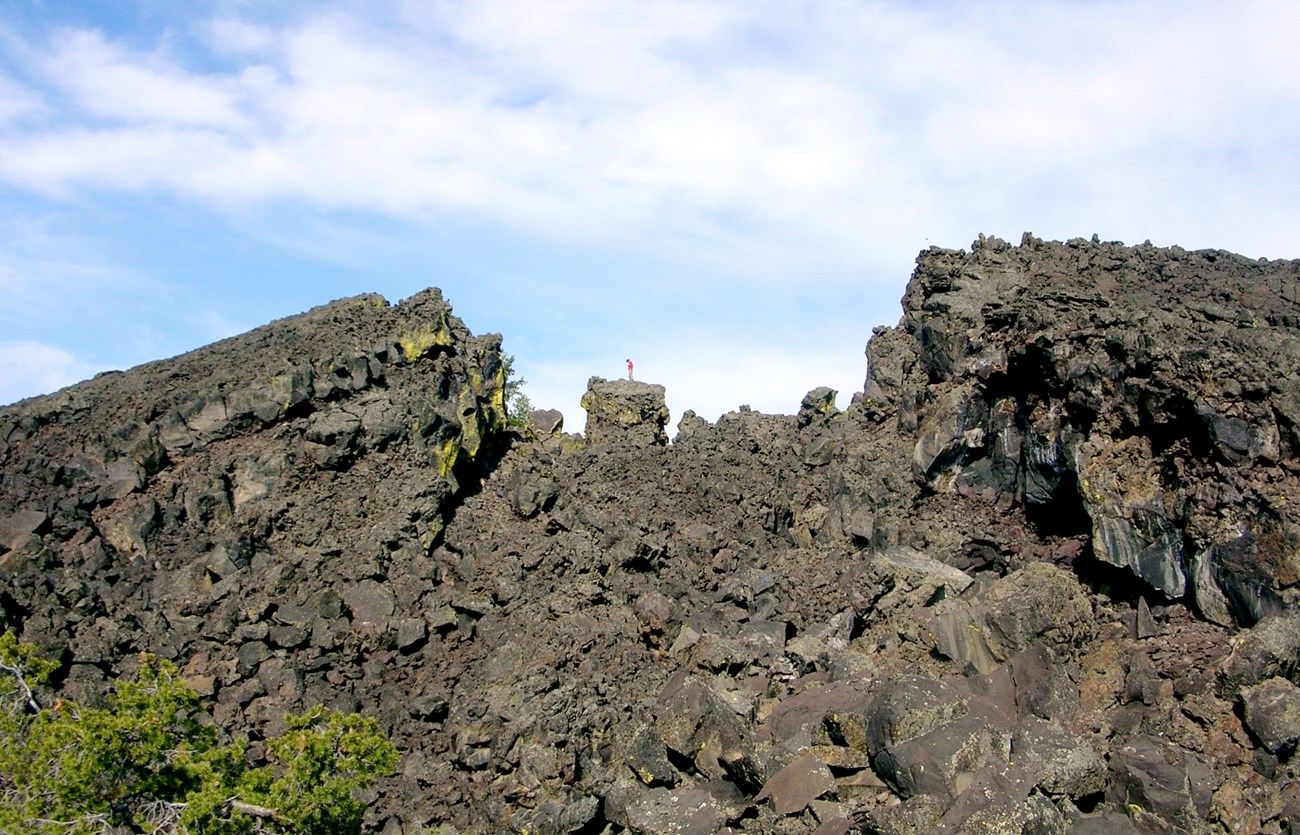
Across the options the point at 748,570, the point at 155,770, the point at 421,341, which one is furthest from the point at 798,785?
the point at 421,341

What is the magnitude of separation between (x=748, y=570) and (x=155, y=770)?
55.6ft

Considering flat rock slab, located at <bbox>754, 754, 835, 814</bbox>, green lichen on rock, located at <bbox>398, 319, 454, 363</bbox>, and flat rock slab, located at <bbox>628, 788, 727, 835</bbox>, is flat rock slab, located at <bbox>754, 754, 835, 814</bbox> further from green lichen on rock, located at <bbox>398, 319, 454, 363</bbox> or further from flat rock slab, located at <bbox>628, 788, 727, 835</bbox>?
green lichen on rock, located at <bbox>398, 319, 454, 363</bbox>

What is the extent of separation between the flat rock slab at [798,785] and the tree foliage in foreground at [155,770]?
681 centimetres

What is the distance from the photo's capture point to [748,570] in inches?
1166

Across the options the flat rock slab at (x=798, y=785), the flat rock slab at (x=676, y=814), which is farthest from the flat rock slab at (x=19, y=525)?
the flat rock slab at (x=798, y=785)

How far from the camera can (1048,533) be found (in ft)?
91.9

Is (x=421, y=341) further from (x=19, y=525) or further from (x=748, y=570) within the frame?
(x=748, y=570)

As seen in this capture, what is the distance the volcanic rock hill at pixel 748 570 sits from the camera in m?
19.3

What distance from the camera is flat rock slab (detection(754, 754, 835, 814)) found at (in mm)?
18641

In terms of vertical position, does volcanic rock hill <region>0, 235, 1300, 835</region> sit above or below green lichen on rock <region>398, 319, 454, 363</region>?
below

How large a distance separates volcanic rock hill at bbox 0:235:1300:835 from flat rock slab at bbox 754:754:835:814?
0.05 meters

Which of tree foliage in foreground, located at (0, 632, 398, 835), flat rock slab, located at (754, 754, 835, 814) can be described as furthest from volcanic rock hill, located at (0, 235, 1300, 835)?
tree foliage in foreground, located at (0, 632, 398, 835)

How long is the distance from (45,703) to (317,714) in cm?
671

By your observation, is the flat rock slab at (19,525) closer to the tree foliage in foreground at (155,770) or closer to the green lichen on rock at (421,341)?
the tree foliage in foreground at (155,770)
